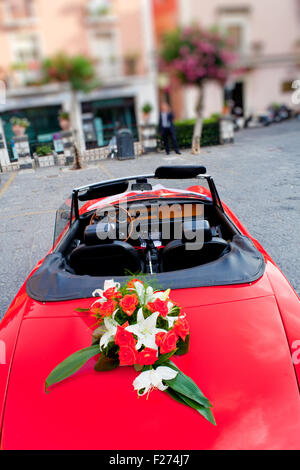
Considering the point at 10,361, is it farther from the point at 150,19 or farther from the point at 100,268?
the point at 150,19

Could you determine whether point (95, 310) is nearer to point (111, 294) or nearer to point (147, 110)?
point (111, 294)

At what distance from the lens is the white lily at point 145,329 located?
118 centimetres

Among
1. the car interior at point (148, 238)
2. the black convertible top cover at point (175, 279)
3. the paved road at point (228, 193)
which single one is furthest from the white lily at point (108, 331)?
the paved road at point (228, 193)

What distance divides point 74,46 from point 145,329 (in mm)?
1630

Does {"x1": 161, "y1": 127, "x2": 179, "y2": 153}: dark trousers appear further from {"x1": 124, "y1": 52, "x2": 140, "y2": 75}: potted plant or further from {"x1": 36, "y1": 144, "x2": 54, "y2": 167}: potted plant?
{"x1": 124, "y1": 52, "x2": 140, "y2": 75}: potted plant

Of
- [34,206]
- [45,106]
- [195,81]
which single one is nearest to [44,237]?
[34,206]

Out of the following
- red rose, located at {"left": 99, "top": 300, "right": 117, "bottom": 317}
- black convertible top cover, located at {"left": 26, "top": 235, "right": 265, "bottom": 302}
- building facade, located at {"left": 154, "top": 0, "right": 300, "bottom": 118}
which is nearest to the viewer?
red rose, located at {"left": 99, "top": 300, "right": 117, "bottom": 317}

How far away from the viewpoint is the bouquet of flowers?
3.71ft

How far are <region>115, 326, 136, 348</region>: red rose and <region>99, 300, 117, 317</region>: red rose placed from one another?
95 millimetres

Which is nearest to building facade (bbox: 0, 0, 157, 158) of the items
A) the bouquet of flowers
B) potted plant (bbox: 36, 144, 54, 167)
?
potted plant (bbox: 36, 144, 54, 167)

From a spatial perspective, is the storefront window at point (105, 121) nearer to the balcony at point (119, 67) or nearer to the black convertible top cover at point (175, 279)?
the balcony at point (119, 67)

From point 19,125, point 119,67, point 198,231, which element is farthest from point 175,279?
point 19,125

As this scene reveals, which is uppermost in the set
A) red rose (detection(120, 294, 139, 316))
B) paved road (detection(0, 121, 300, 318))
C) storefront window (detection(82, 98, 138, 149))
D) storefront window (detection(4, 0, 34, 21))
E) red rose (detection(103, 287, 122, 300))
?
storefront window (detection(4, 0, 34, 21))

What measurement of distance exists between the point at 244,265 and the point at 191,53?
1.39m
